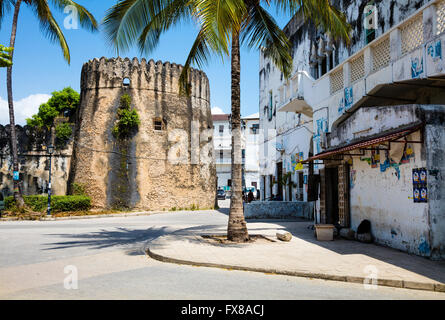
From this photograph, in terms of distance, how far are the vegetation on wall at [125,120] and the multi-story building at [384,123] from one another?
12546 millimetres

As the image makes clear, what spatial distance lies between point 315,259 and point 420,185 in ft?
9.12

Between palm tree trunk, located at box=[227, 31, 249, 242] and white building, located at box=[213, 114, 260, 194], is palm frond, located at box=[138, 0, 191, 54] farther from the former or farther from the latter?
white building, located at box=[213, 114, 260, 194]

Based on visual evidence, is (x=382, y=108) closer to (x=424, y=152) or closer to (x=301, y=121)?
(x=424, y=152)

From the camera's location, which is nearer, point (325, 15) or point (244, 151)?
point (325, 15)

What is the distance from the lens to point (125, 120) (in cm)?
2697

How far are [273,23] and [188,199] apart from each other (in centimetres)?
1901

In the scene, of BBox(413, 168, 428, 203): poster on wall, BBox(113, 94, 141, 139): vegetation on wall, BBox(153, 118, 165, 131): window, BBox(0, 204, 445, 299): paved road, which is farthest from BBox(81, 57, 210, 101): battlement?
BBox(413, 168, 428, 203): poster on wall

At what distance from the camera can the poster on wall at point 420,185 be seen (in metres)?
8.44

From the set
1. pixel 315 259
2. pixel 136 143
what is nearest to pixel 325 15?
pixel 315 259

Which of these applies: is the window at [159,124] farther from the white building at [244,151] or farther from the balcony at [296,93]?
the white building at [244,151]

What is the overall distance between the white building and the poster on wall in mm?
51127

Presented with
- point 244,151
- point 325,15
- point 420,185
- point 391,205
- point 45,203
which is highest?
point 244,151

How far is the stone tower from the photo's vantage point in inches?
1061

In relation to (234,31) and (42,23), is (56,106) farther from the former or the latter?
(234,31)
